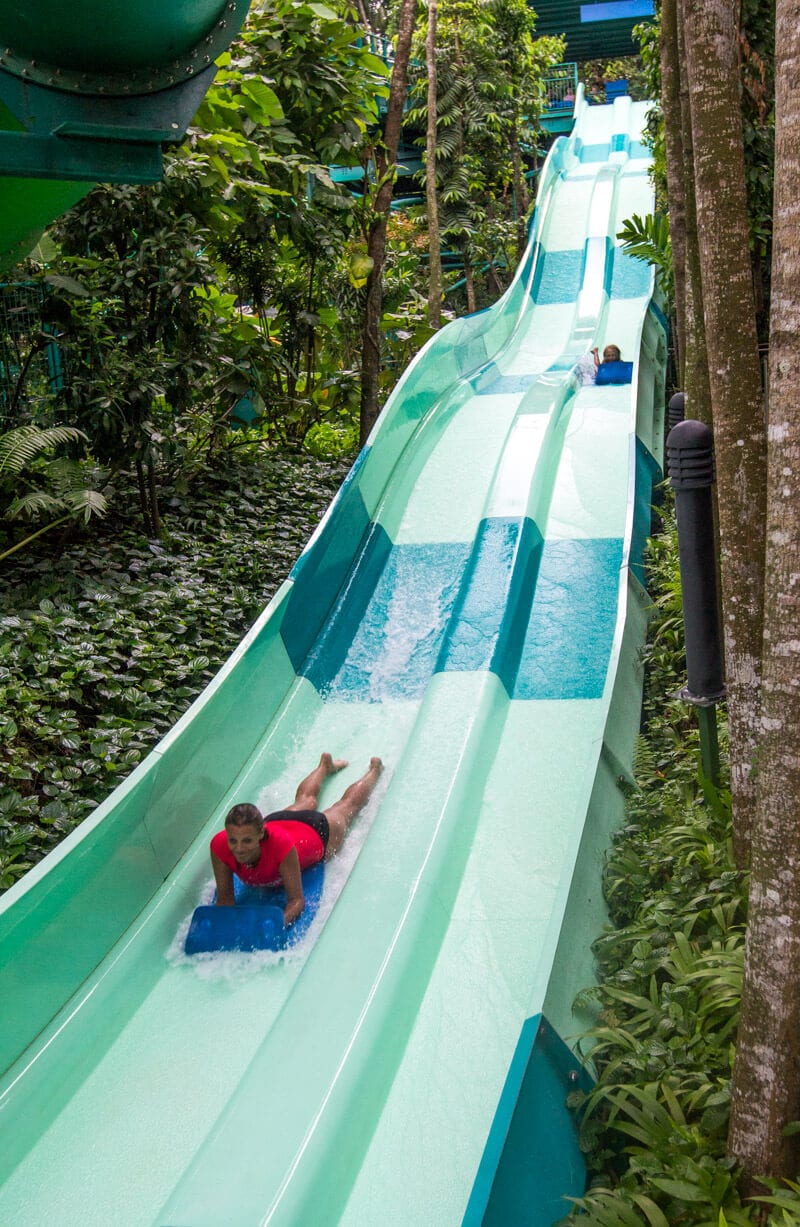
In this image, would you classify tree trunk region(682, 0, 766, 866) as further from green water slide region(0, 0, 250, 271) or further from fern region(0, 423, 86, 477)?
fern region(0, 423, 86, 477)

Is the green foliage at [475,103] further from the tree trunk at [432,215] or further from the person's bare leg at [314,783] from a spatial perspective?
the person's bare leg at [314,783]

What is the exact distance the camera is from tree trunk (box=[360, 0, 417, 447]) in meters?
8.77

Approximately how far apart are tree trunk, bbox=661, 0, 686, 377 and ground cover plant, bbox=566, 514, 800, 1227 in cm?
171

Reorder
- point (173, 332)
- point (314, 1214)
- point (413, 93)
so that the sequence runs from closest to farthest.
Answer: point (314, 1214) < point (173, 332) < point (413, 93)

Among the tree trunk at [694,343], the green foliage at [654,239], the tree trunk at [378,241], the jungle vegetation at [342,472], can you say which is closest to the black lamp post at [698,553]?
the jungle vegetation at [342,472]

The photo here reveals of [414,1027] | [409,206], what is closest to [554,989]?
[414,1027]

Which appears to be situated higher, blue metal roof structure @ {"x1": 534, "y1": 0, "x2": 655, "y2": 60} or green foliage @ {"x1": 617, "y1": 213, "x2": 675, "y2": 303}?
blue metal roof structure @ {"x1": 534, "y1": 0, "x2": 655, "y2": 60}

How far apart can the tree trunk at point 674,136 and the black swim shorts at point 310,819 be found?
7.12 feet

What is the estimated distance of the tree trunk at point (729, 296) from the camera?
9.90 ft

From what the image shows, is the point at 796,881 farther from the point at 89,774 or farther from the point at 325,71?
the point at 325,71

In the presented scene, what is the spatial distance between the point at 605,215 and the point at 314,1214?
42.3 feet

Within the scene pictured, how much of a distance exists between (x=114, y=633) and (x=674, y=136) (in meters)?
3.61

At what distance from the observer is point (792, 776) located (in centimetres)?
221

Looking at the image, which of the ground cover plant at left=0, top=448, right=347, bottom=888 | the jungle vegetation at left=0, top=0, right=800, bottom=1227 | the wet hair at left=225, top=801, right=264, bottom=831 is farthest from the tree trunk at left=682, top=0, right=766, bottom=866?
the ground cover plant at left=0, top=448, right=347, bottom=888
